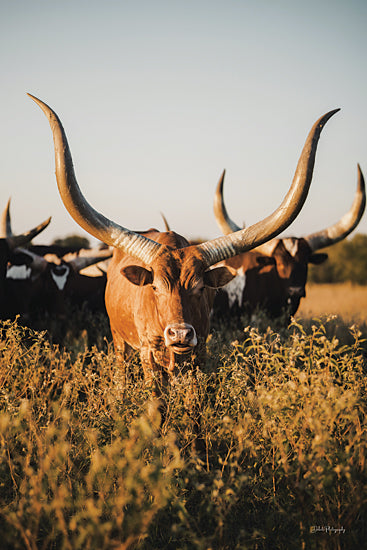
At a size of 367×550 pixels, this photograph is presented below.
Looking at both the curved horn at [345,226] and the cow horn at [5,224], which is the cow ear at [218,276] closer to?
the curved horn at [345,226]

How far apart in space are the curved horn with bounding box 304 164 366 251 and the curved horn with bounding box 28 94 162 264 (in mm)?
3625

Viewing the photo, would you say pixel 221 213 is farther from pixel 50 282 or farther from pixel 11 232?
pixel 11 232

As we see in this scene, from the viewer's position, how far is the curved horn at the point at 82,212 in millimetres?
3719

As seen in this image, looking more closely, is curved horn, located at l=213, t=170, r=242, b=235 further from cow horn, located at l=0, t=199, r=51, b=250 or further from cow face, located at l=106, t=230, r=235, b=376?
cow face, located at l=106, t=230, r=235, b=376

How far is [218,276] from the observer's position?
3932 millimetres

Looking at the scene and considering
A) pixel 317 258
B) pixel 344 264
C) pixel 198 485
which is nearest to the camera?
pixel 198 485

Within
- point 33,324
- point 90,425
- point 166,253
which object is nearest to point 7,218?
point 33,324

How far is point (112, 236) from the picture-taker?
3.98 metres

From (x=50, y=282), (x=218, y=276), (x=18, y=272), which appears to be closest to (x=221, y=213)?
(x=50, y=282)

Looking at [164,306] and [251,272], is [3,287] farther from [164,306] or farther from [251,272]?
[251,272]

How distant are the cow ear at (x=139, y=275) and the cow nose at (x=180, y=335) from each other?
2.30 ft

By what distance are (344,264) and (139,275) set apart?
32.2 m

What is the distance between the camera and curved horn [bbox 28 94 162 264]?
3719mm

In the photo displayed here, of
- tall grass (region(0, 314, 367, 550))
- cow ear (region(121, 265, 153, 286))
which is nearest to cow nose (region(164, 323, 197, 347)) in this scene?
tall grass (region(0, 314, 367, 550))
